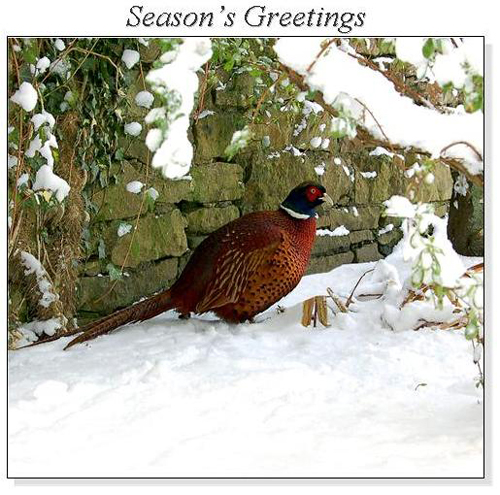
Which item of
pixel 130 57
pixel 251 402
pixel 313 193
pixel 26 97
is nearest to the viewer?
pixel 251 402

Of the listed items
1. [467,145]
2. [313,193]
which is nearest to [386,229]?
[313,193]

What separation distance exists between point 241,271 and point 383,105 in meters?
1.08

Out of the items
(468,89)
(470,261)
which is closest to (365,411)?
(468,89)

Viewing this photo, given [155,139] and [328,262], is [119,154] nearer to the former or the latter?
[328,262]

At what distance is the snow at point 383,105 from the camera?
1.75 meters

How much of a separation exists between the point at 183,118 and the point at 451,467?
3.15 ft

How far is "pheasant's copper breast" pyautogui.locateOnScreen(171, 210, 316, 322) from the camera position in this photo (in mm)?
2824

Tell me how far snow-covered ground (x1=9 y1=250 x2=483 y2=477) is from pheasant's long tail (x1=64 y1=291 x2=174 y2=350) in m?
0.04

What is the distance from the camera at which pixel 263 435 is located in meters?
1.82

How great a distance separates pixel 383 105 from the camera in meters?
1.93

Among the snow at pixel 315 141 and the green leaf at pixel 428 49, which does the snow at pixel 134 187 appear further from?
the green leaf at pixel 428 49

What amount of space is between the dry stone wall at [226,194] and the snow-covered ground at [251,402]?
445mm

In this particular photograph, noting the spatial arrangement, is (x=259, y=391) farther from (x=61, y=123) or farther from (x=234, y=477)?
(x=61, y=123)

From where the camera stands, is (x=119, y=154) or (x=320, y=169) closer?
(x=119, y=154)
